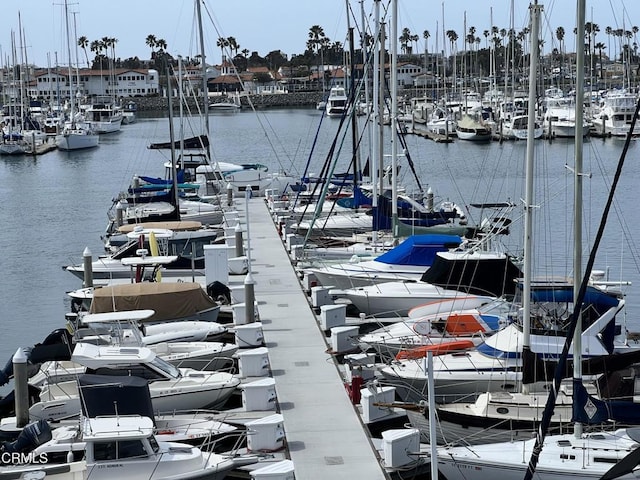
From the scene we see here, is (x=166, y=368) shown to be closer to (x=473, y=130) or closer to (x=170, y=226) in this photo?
(x=170, y=226)

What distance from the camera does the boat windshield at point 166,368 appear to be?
71.2ft

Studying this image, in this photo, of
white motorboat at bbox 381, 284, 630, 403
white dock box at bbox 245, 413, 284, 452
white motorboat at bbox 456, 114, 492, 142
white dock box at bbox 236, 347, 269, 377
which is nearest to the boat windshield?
white dock box at bbox 236, 347, 269, 377

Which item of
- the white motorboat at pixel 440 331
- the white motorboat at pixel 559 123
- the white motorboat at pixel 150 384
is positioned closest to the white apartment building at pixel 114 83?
the white motorboat at pixel 559 123

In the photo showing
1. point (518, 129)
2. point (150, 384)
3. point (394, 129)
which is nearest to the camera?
point (150, 384)

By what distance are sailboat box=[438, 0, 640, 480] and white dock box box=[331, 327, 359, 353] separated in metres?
6.30

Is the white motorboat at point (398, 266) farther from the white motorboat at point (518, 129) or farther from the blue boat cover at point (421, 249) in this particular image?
the white motorboat at point (518, 129)

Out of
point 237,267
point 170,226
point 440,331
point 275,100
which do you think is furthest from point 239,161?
point 275,100

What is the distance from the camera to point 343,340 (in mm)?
24375

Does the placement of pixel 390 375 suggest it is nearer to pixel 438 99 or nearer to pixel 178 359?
pixel 178 359

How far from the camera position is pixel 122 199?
50500mm

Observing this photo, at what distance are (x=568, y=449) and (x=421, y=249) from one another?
43.4 ft

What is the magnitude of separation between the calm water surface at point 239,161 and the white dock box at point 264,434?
8.05m

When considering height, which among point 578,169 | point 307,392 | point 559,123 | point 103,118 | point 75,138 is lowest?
point 307,392

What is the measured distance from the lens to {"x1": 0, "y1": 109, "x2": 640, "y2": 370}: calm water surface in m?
39.9
